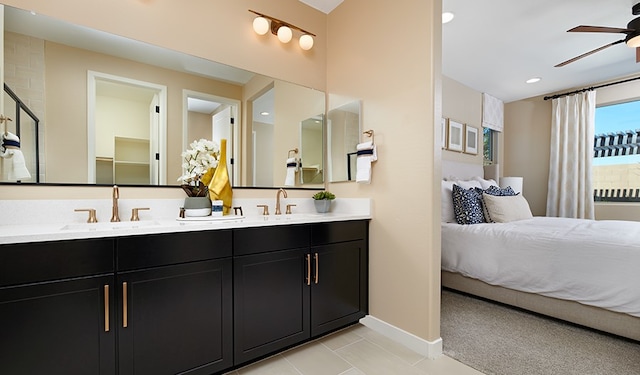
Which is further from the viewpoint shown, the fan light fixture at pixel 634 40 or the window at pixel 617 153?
the window at pixel 617 153

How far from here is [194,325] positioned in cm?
145

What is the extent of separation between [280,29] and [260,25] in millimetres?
195

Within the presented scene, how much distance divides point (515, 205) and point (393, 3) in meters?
2.63

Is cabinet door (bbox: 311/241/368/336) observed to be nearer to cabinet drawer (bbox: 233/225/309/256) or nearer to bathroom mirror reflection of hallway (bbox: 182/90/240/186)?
cabinet drawer (bbox: 233/225/309/256)

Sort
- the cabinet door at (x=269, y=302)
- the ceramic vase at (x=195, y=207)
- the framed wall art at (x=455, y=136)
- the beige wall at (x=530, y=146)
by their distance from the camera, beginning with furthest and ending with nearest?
the beige wall at (x=530, y=146) < the framed wall art at (x=455, y=136) < the ceramic vase at (x=195, y=207) < the cabinet door at (x=269, y=302)

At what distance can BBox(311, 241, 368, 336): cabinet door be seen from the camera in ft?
6.40

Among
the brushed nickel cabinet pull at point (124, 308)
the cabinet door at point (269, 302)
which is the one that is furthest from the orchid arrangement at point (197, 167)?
the brushed nickel cabinet pull at point (124, 308)

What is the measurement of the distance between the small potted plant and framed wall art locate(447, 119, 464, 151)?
8.18ft

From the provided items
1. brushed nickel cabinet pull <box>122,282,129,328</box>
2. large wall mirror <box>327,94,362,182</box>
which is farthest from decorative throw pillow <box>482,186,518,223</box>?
brushed nickel cabinet pull <box>122,282,129,328</box>

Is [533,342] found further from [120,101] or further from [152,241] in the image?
[120,101]

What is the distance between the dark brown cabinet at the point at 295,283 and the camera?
1620mm

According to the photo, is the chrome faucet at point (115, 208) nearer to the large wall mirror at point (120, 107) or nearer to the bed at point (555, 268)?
the large wall mirror at point (120, 107)

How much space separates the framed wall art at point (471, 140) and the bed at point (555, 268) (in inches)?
64.6

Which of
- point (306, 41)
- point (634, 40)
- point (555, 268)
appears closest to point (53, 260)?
point (306, 41)
